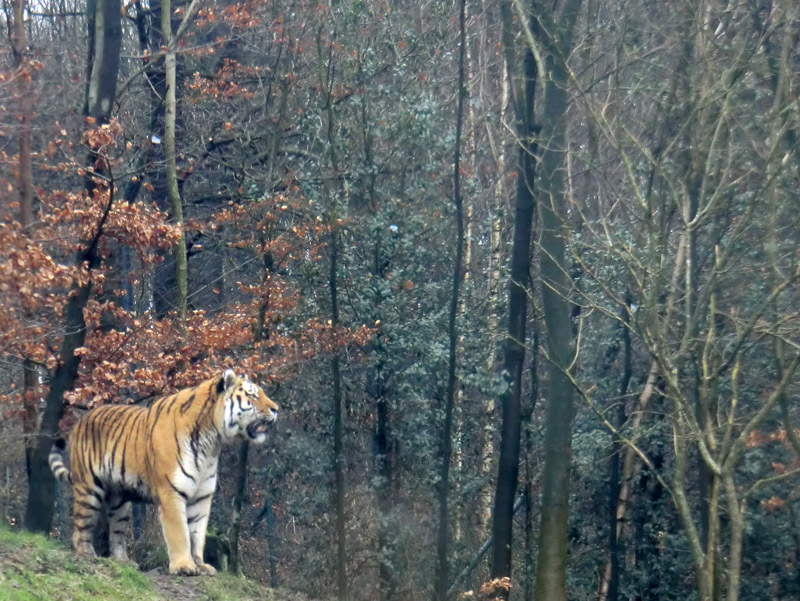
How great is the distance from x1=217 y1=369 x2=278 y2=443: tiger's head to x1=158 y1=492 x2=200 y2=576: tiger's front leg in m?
0.92

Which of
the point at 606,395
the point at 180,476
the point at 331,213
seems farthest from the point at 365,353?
the point at 180,476

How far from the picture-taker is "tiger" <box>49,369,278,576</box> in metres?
10.2

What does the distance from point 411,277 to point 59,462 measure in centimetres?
744

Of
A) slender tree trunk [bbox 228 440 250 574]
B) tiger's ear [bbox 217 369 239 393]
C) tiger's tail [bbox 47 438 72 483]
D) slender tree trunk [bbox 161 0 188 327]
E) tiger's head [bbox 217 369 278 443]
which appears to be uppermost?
slender tree trunk [bbox 161 0 188 327]

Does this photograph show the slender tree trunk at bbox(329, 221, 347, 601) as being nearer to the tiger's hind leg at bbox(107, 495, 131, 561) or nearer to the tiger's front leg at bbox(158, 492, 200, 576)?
the tiger's hind leg at bbox(107, 495, 131, 561)

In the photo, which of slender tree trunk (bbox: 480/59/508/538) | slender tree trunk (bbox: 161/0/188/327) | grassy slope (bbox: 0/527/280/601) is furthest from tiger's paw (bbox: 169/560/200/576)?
slender tree trunk (bbox: 480/59/508/538)

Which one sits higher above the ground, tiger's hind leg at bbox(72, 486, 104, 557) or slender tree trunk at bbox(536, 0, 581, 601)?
slender tree trunk at bbox(536, 0, 581, 601)

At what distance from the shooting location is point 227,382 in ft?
34.3

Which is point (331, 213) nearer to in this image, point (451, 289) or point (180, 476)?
point (451, 289)

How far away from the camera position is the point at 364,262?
665 inches

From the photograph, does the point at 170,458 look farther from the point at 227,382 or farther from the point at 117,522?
the point at 117,522

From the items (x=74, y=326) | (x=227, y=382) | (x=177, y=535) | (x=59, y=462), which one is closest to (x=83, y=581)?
(x=177, y=535)

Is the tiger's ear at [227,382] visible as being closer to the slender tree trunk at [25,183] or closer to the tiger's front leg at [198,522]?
the tiger's front leg at [198,522]

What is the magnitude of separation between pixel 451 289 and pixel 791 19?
786 centimetres
